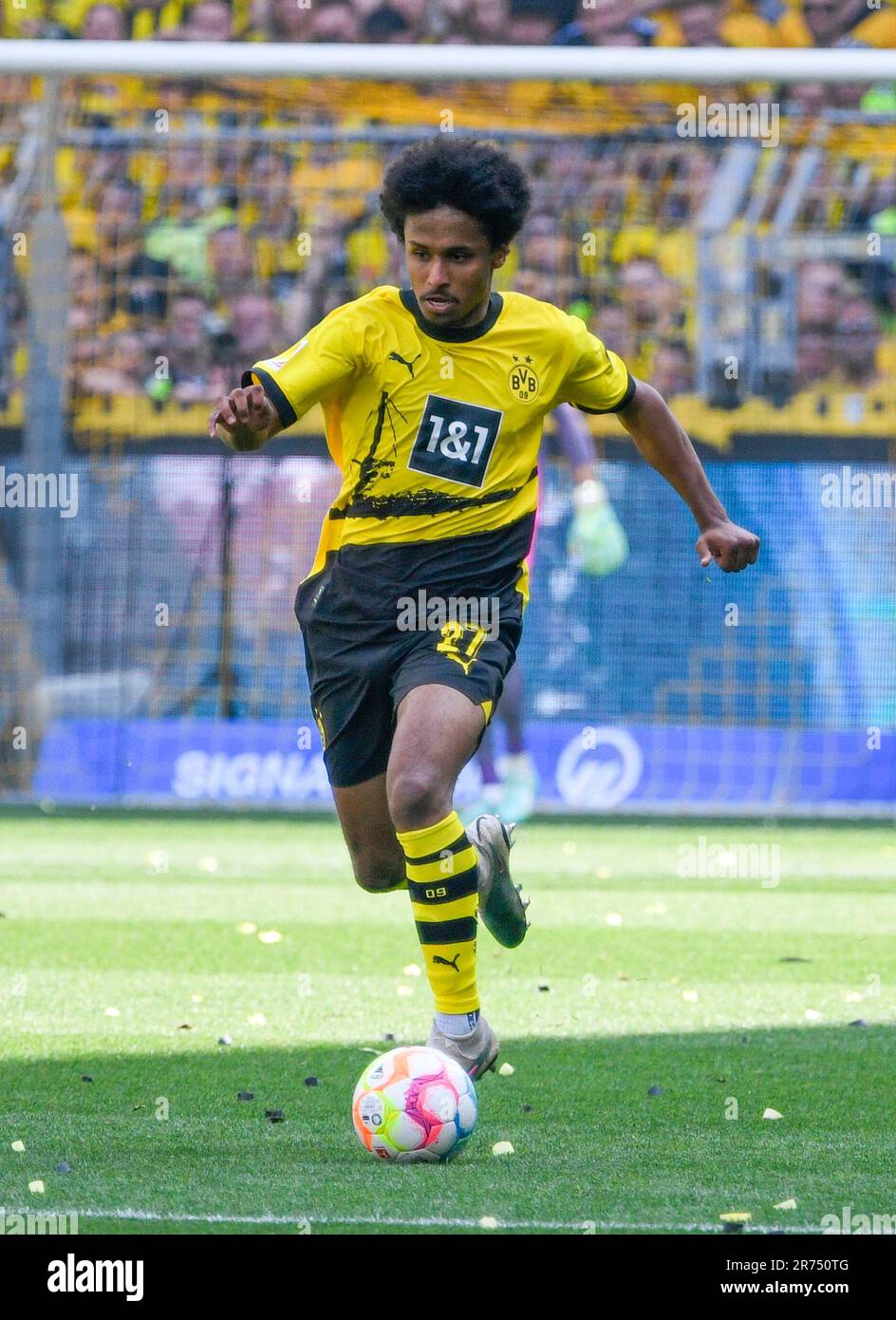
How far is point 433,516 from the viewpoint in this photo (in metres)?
4.72

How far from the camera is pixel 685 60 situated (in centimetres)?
847

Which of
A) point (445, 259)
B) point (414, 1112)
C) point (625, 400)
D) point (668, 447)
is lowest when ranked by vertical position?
point (414, 1112)

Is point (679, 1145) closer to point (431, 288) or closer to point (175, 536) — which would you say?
point (431, 288)

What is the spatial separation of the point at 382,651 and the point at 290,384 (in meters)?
0.67

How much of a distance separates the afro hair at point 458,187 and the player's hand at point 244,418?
25.3 inches

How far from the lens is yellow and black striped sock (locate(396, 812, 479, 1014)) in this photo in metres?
4.38

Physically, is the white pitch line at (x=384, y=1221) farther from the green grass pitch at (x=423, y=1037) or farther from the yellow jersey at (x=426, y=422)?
the yellow jersey at (x=426, y=422)

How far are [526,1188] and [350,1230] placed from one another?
50cm

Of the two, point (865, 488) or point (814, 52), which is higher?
point (814, 52)

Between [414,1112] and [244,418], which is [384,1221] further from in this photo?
[244,418]

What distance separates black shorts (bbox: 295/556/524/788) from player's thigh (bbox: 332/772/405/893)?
1.3 inches

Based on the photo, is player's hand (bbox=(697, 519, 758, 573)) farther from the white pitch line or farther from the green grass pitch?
the white pitch line

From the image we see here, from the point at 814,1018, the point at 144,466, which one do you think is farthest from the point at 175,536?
the point at 814,1018

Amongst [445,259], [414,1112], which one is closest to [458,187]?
[445,259]
